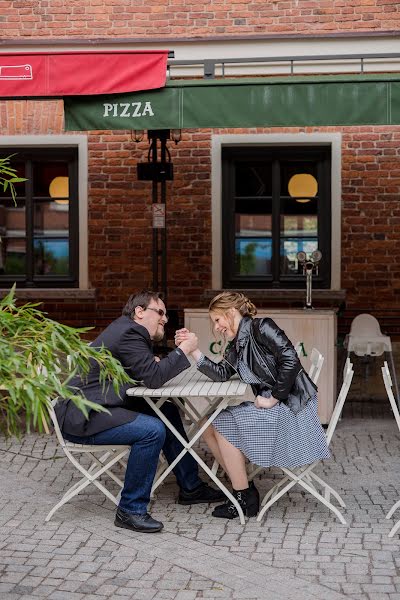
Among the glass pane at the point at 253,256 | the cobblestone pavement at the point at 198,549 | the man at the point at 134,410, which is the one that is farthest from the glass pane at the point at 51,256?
the man at the point at 134,410

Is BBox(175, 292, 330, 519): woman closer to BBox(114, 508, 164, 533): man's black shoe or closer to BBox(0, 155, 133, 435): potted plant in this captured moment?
BBox(114, 508, 164, 533): man's black shoe

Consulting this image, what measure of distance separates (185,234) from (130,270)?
2.34 ft

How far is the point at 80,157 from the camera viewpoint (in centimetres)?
1144

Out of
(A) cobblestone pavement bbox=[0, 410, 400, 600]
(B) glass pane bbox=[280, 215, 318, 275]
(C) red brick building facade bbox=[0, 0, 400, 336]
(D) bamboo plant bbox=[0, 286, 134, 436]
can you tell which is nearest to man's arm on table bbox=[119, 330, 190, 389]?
(A) cobblestone pavement bbox=[0, 410, 400, 600]

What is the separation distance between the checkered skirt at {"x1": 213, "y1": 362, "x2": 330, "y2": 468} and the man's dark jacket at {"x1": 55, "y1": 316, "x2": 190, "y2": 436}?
443 mm

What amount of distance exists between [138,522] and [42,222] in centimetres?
635

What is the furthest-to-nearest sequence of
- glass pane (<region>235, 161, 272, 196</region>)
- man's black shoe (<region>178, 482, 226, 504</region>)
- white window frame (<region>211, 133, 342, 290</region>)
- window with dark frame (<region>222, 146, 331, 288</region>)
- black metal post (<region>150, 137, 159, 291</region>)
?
glass pane (<region>235, 161, 272, 196</region>) → window with dark frame (<region>222, 146, 331, 288</region>) → white window frame (<region>211, 133, 342, 290</region>) → black metal post (<region>150, 137, 159, 291</region>) → man's black shoe (<region>178, 482, 226, 504</region>)

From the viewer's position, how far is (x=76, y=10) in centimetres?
1155

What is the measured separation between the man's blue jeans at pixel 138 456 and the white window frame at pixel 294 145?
5569mm

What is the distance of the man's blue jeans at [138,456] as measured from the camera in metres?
5.93

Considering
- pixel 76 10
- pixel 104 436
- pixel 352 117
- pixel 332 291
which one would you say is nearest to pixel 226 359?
pixel 104 436

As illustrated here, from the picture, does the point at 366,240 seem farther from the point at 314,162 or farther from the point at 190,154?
the point at 190,154

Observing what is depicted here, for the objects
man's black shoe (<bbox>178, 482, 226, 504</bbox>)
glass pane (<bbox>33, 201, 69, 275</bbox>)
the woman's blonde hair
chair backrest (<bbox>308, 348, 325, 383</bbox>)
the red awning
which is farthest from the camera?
glass pane (<bbox>33, 201, 69, 275</bbox>)

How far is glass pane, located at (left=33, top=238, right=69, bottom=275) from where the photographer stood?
11742 millimetres
